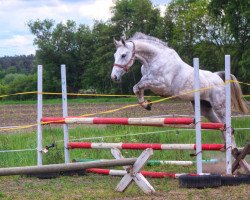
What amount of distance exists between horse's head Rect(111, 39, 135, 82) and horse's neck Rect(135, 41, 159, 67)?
11 cm

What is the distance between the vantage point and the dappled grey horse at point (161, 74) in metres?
8.44

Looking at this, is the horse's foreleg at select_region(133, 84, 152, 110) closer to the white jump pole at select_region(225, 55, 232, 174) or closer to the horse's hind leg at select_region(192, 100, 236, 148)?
the white jump pole at select_region(225, 55, 232, 174)

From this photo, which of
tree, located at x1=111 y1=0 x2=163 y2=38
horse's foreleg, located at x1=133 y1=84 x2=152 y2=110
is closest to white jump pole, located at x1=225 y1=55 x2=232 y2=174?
horse's foreleg, located at x1=133 y1=84 x2=152 y2=110

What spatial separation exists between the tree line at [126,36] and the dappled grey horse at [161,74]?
26068mm

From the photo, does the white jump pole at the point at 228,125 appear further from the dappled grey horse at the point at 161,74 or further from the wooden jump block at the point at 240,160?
the dappled grey horse at the point at 161,74

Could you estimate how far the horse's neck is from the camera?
873cm

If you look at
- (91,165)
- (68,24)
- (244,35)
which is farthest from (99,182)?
(68,24)

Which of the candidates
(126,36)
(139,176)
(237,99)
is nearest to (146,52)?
(237,99)

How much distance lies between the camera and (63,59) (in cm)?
5425

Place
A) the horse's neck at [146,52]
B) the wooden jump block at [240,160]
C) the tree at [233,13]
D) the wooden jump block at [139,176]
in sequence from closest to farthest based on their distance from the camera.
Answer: the wooden jump block at [139,176] < the wooden jump block at [240,160] < the horse's neck at [146,52] < the tree at [233,13]

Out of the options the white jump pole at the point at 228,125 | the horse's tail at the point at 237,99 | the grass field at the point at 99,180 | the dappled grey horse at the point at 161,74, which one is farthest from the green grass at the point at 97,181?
the dappled grey horse at the point at 161,74

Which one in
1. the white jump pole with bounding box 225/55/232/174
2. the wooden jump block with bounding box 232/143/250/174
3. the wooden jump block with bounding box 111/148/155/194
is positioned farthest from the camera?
the wooden jump block with bounding box 232/143/250/174

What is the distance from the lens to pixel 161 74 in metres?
8.55

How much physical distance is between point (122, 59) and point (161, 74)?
23.7 inches
